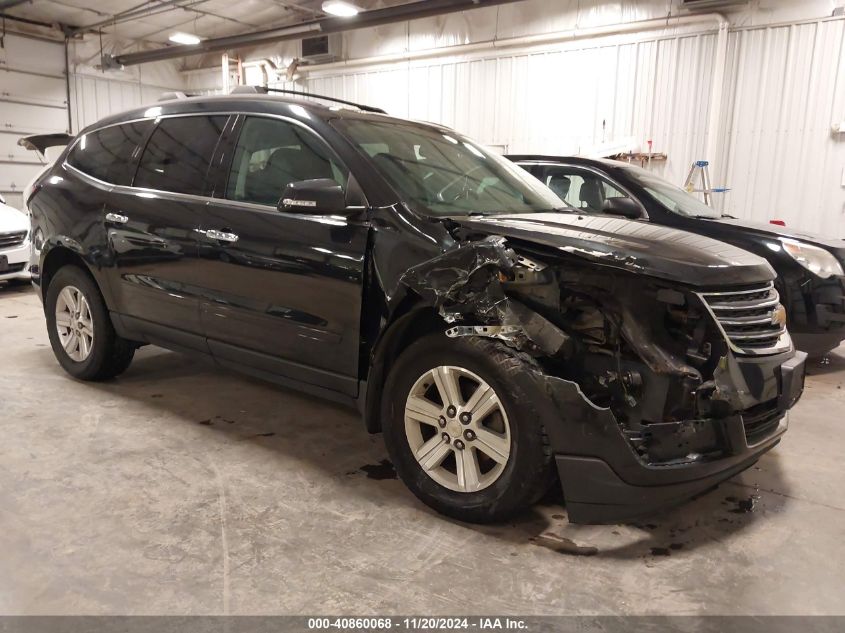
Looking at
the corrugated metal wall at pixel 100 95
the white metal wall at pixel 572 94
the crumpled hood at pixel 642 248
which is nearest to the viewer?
the crumpled hood at pixel 642 248

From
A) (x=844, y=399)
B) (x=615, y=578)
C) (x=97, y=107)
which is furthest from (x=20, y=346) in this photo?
(x=97, y=107)

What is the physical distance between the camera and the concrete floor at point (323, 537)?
6.40 feet

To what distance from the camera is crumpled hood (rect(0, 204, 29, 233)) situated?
7523mm

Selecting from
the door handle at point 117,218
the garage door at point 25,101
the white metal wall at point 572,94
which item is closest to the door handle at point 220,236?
the door handle at point 117,218

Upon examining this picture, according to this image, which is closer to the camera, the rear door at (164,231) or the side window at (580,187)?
the rear door at (164,231)

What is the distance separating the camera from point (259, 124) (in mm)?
3035

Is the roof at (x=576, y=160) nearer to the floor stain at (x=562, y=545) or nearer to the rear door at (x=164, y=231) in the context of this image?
the rear door at (x=164, y=231)

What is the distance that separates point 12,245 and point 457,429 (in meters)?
7.45

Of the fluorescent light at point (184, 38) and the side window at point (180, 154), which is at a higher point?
the fluorescent light at point (184, 38)

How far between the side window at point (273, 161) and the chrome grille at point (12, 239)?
596 cm

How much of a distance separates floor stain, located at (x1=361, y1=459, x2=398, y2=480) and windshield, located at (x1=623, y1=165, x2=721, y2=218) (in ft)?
10.8

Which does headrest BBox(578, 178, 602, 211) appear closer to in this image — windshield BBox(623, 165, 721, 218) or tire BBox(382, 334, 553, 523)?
windshield BBox(623, 165, 721, 218)

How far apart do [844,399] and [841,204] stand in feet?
17.4

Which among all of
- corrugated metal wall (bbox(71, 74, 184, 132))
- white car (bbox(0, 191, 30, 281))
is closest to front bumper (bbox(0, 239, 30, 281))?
white car (bbox(0, 191, 30, 281))
